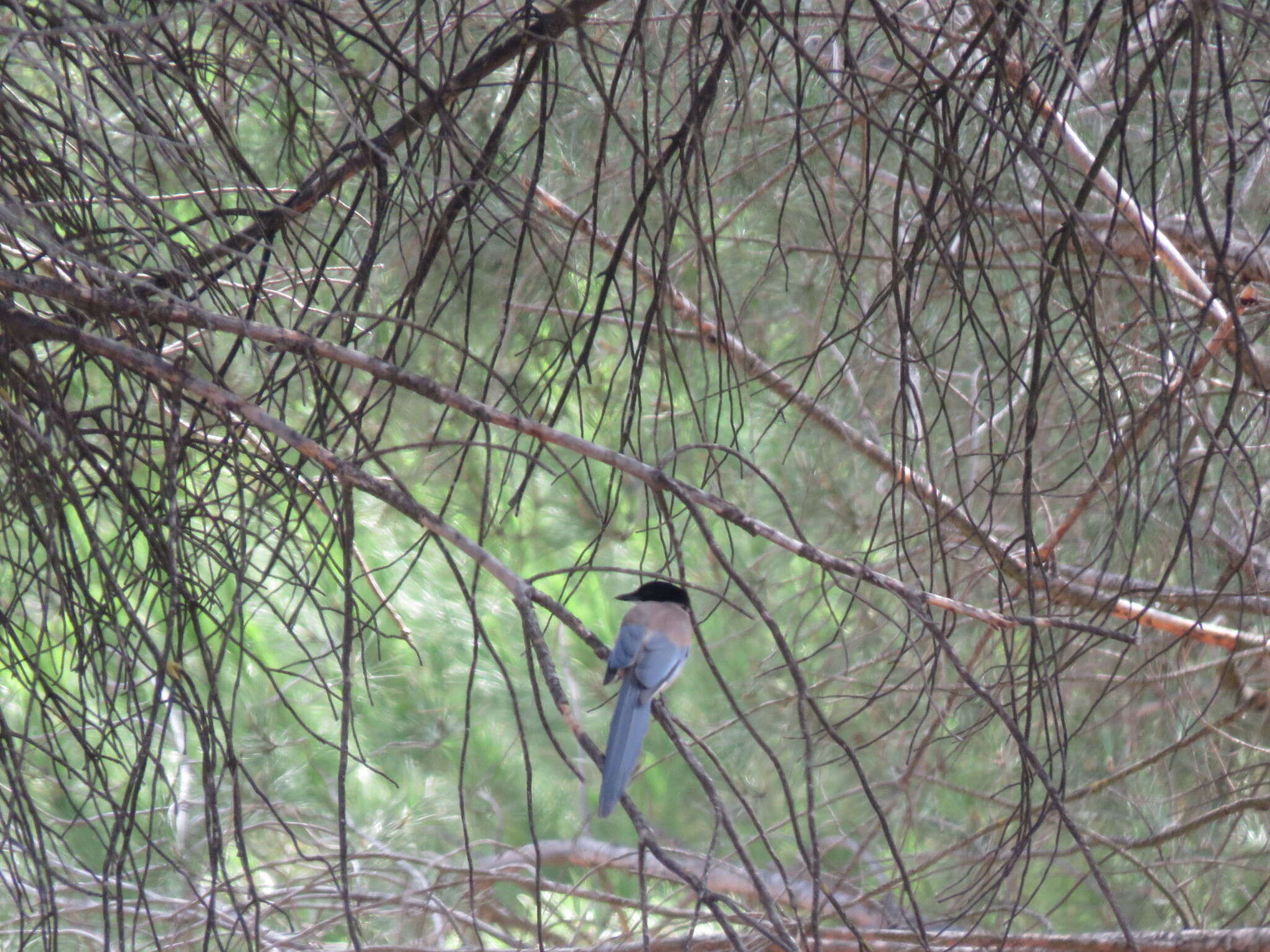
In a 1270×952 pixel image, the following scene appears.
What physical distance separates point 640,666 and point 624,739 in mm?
159

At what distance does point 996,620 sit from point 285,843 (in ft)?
9.73

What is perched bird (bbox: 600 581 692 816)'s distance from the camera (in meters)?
1.35

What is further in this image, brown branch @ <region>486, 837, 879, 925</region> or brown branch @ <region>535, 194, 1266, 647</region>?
brown branch @ <region>486, 837, 879, 925</region>

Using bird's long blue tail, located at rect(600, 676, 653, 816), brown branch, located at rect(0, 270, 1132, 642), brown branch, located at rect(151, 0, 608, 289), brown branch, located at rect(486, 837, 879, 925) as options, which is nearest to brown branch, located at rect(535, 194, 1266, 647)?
brown branch, located at rect(151, 0, 608, 289)

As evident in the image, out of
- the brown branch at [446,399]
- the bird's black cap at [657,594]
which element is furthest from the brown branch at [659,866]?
the brown branch at [446,399]

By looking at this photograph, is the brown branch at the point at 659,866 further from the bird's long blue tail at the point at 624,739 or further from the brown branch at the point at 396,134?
the brown branch at the point at 396,134

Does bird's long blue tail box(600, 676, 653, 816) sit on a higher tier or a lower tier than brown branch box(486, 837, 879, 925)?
lower

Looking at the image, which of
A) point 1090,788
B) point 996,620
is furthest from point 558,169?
point 996,620

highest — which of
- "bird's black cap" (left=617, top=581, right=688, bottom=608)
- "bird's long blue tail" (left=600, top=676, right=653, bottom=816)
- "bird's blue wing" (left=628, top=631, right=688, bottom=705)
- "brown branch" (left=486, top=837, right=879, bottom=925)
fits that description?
"brown branch" (left=486, top=837, right=879, bottom=925)

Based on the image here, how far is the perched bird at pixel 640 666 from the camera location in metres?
1.35

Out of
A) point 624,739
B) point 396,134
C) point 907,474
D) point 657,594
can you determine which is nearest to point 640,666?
point 624,739

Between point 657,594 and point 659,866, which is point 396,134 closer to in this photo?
point 657,594

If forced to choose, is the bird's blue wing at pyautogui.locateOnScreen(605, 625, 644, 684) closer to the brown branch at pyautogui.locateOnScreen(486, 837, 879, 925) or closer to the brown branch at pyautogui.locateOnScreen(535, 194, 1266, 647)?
the brown branch at pyautogui.locateOnScreen(535, 194, 1266, 647)

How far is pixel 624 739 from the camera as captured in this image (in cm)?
139
